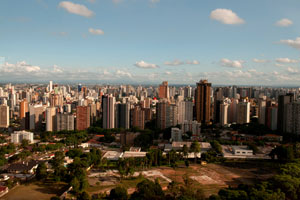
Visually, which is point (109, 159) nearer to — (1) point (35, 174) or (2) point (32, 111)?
(1) point (35, 174)

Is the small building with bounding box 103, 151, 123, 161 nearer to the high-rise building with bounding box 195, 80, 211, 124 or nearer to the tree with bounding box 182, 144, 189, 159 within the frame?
the tree with bounding box 182, 144, 189, 159

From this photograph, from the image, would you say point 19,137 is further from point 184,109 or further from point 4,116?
point 184,109

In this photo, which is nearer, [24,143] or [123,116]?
[24,143]

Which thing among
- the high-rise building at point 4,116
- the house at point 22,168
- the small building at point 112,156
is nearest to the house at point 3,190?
the house at point 22,168

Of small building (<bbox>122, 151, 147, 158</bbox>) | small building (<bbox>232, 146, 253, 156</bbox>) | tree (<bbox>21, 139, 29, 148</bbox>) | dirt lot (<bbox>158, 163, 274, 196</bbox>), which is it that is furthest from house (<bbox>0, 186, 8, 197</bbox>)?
small building (<bbox>232, 146, 253, 156</bbox>)

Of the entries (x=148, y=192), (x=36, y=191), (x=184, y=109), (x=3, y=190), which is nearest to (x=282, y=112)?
(x=184, y=109)

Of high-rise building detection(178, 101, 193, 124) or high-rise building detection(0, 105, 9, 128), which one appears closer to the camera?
high-rise building detection(178, 101, 193, 124)

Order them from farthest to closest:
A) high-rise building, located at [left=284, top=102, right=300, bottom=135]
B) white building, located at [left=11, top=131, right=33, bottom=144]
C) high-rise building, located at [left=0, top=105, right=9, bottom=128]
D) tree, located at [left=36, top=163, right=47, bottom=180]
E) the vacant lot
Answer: high-rise building, located at [left=0, top=105, right=9, bottom=128] → high-rise building, located at [left=284, top=102, right=300, bottom=135] → white building, located at [left=11, top=131, right=33, bottom=144] → tree, located at [left=36, top=163, right=47, bottom=180] → the vacant lot

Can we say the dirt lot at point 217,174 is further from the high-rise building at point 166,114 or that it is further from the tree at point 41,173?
the high-rise building at point 166,114
